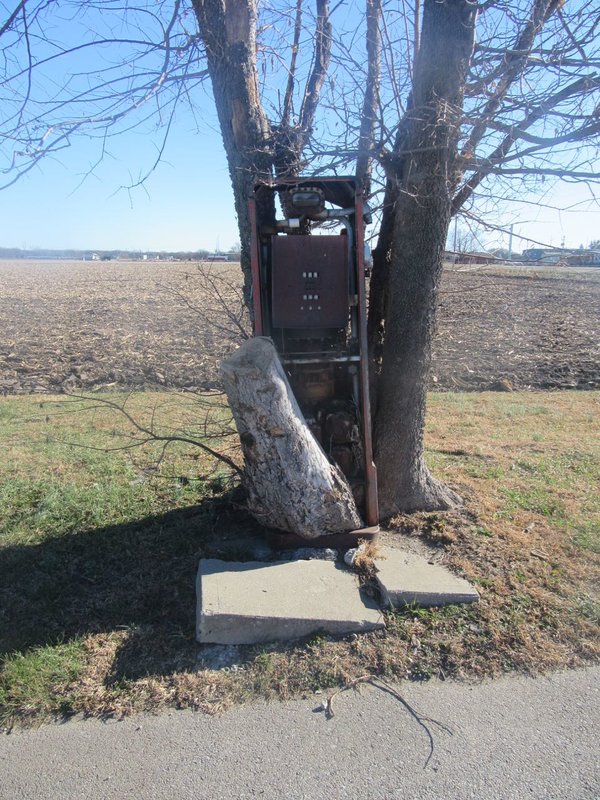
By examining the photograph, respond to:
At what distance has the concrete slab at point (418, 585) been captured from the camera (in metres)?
3.45

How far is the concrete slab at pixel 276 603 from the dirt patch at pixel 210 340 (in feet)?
8.43

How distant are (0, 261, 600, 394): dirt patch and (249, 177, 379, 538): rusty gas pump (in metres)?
1.42

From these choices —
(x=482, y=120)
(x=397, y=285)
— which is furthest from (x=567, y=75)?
(x=397, y=285)

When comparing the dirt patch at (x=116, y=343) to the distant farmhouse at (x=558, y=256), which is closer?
the distant farmhouse at (x=558, y=256)

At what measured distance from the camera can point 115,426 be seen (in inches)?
287

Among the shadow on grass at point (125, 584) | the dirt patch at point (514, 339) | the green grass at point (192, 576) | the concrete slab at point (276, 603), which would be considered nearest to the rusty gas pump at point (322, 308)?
the concrete slab at point (276, 603)

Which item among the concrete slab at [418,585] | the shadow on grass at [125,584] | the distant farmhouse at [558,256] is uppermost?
the distant farmhouse at [558,256]

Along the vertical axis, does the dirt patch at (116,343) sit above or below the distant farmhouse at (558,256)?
below

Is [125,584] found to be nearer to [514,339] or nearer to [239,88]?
[239,88]

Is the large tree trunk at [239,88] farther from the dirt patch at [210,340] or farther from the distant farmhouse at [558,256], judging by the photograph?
the distant farmhouse at [558,256]

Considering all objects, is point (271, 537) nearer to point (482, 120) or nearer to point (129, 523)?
point (129, 523)

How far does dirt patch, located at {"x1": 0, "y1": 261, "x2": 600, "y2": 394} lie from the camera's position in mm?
10203

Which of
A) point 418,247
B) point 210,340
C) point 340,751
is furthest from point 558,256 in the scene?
point 210,340

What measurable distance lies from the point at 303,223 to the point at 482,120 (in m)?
1.32
